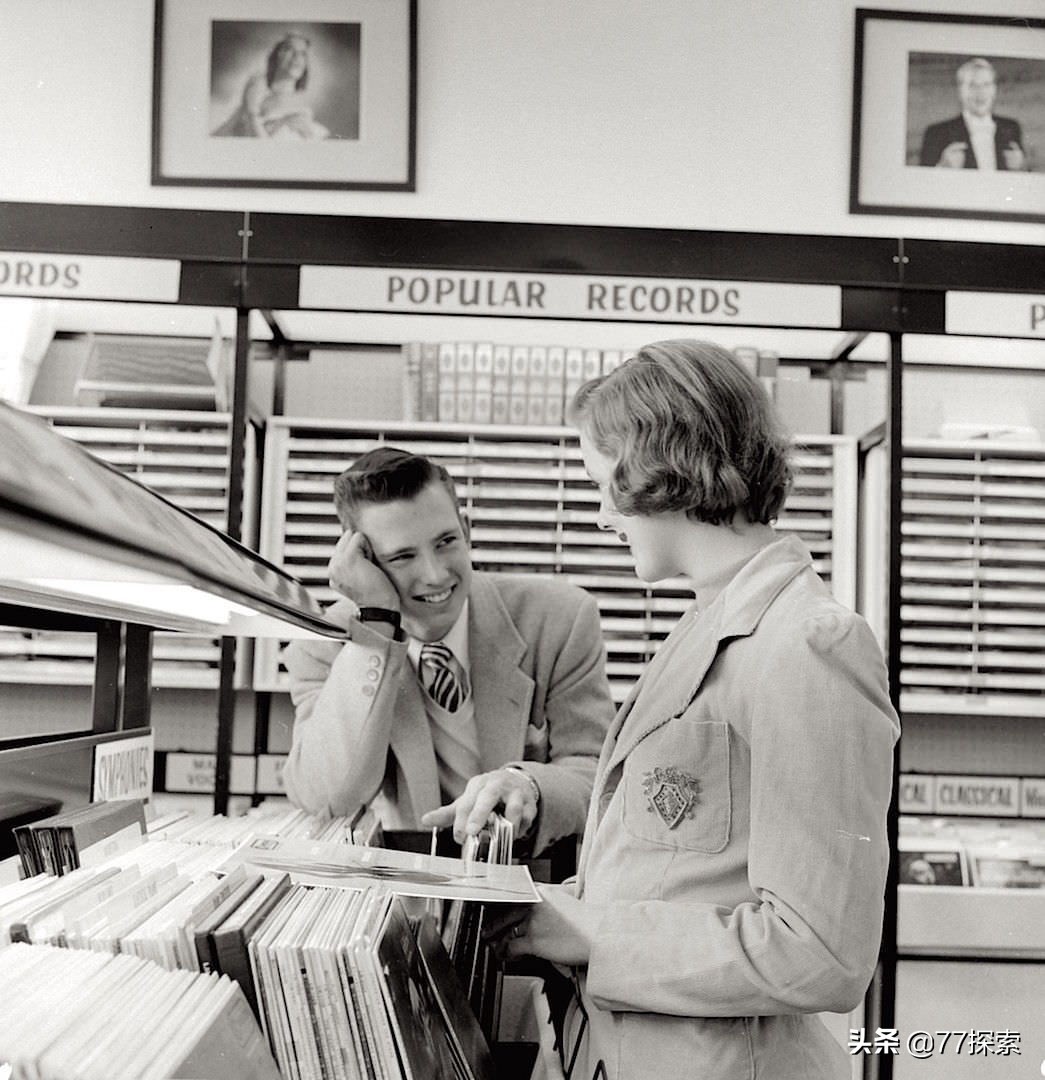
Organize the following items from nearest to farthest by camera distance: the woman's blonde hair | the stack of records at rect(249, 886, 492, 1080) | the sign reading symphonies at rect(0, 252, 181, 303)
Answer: the stack of records at rect(249, 886, 492, 1080), the woman's blonde hair, the sign reading symphonies at rect(0, 252, 181, 303)

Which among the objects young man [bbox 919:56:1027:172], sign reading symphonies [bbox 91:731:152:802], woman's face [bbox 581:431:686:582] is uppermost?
young man [bbox 919:56:1027:172]

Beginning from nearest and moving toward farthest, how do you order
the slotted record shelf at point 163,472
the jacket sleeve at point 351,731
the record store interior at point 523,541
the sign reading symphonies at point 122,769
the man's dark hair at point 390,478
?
the record store interior at point 523,541, the sign reading symphonies at point 122,769, the jacket sleeve at point 351,731, the man's dark hair at point 390,478, the slotted record shelf at point 163,472

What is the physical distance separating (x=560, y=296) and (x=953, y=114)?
2360 mm

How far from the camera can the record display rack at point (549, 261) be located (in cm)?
273

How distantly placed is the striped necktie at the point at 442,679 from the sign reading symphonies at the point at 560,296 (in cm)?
94

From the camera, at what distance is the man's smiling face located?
83.6 inches

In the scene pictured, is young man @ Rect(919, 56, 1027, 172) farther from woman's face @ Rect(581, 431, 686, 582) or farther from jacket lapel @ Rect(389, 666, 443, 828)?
woman's face @ Rect(581, 431, 686, 582)

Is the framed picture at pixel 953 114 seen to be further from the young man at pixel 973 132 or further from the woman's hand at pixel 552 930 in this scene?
the woman's hand at pixel 552 930

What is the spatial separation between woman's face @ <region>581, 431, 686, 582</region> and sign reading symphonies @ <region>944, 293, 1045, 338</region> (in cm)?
183

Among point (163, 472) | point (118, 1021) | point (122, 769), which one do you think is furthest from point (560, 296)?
point (118, 1021)

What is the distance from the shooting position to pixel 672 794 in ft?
3.77

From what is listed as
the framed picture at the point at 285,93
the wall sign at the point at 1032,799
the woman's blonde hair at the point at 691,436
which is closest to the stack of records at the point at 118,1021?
the woman's blonde hair at the point at 691,436

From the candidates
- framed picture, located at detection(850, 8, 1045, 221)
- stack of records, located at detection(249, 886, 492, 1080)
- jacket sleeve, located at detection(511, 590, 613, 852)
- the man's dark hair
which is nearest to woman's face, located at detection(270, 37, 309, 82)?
framed picture, located at detection(850, 8, 1045, 221)

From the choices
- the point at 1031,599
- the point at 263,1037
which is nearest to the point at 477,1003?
the point at 263,1037
